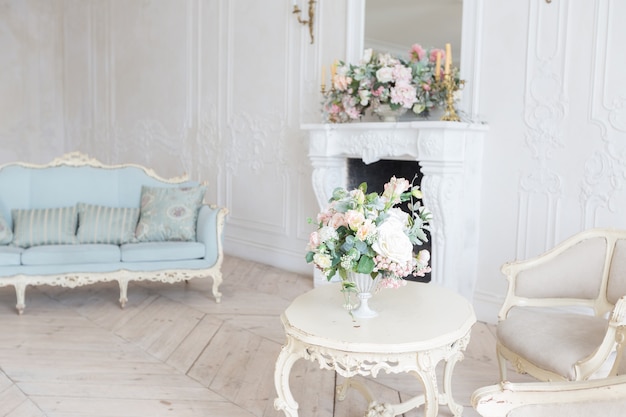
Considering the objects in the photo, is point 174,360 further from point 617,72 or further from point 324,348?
point 617,72

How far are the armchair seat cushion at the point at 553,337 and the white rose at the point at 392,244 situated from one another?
673mm

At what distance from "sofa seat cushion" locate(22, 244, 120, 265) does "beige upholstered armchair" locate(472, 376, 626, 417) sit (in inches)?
131

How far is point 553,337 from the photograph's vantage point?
7.74 ft

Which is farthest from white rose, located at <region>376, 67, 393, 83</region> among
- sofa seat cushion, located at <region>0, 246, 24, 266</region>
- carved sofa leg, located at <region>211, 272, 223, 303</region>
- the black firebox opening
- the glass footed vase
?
sofa seat cushion, located at <region>0, 246, 24, 266</region>

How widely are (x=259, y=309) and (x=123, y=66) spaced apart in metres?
4.54

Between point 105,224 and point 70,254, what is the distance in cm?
38

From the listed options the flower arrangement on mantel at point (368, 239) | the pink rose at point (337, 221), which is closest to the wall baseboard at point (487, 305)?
the flower arrangement on mantel at point (368, 239)

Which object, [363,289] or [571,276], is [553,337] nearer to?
[571,276]

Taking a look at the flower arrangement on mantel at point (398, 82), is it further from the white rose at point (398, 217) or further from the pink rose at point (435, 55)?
the white rose at point (398, 217)

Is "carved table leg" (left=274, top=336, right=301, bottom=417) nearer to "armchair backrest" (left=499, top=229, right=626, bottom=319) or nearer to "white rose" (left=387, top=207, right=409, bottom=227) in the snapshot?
"white rose" (left=387, top=207, right=409, bottom=227)

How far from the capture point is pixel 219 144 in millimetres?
6188

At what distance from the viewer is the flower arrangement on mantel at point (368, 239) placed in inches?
83.3

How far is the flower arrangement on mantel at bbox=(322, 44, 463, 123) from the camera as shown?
404 centimetres

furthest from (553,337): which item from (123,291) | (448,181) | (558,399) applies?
(123,291)
